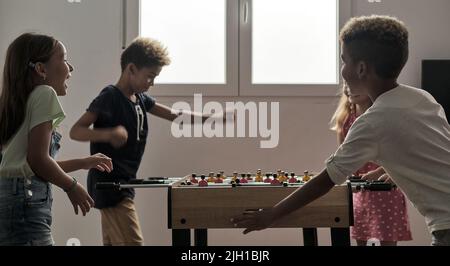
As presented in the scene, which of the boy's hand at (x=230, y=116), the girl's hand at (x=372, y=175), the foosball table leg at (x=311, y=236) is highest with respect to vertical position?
the boy's hand at (x=230, y=116)

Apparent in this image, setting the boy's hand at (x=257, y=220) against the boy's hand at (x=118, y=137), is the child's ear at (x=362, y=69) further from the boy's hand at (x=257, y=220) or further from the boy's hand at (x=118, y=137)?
the boy's hand at (x=118, y=137)

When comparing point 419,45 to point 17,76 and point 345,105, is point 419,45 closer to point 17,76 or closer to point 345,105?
point 345,105

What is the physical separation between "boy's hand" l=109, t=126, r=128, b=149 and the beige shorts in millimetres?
268

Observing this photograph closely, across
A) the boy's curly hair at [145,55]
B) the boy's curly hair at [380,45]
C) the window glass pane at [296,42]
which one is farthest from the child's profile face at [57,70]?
the window glass pane at [296,42]

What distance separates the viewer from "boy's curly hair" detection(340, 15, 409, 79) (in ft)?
5.76

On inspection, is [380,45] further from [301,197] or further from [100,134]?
[100,134]

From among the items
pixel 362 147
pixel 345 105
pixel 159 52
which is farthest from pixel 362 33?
pixel 159 52

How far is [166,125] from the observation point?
3553 millimetres

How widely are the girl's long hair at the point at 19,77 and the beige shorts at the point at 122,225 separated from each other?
0.80m

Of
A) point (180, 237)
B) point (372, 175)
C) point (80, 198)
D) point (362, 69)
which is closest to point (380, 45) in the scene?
point (362, 69)

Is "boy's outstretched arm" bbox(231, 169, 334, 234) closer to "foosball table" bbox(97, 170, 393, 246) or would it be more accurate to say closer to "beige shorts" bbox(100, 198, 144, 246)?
"foosball table" bbox(97, 170, 393, 246)

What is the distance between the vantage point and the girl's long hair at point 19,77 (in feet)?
6.27

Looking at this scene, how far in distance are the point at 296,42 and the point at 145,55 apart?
1184mm
